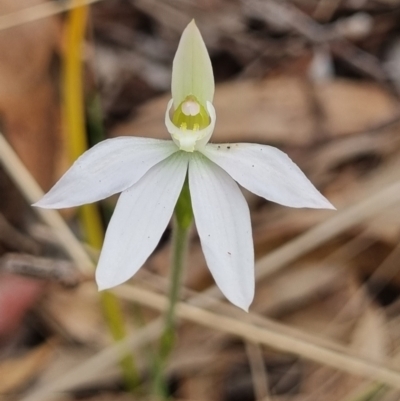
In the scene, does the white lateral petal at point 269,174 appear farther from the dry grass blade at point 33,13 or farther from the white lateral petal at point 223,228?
the dry grass blade at point 33,13

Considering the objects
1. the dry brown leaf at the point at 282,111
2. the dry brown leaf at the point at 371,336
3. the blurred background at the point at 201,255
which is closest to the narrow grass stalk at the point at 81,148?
the blurred background at the point at 201,255

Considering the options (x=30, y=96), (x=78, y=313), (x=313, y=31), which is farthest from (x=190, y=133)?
(x=313, y=31)

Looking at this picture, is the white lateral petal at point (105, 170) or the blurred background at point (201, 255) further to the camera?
the blurred background at point (201, 255)

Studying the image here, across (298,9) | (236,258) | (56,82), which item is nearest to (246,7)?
(298,9)

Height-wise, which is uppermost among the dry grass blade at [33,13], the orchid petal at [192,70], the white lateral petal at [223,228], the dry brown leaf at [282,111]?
the dry grass blade at [33,13]

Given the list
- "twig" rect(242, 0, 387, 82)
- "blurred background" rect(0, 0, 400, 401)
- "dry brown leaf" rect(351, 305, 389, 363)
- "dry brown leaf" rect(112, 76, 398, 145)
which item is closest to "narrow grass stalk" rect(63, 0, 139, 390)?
"blurred background" rect(0, 0, 400, 401)

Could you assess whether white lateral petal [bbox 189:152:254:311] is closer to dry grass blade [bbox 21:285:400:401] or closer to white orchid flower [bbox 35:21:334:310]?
white orchid flower [bbox 35:21:334:310]

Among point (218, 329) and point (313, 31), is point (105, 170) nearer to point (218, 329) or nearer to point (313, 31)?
point (218, 329)
